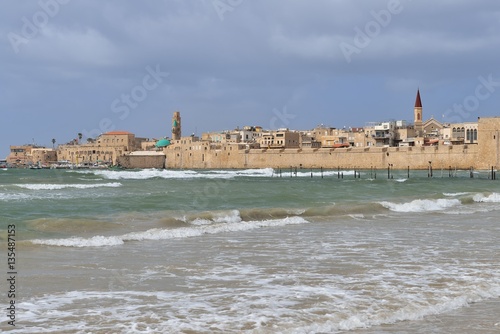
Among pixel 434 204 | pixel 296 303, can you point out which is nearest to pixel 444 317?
pixel 296 303

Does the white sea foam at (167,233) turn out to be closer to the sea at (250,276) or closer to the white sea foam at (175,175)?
the sea at (250,276)

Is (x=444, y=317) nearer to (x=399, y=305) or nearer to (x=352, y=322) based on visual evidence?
(x=399, y=305)

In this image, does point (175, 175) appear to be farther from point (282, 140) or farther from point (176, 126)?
point (176, 126)

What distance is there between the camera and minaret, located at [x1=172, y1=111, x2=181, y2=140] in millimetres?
95812

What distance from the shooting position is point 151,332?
4.43m

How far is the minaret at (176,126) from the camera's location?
3772 inches

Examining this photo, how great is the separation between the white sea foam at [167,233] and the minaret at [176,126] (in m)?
83.6

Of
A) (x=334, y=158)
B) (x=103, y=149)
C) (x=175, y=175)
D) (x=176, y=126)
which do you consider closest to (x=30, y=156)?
(x=103, y=149)

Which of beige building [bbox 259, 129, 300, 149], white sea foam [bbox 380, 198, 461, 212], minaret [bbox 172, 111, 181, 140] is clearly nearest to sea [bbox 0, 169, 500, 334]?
white sea foam [bbox 380, 198, 461, 212]

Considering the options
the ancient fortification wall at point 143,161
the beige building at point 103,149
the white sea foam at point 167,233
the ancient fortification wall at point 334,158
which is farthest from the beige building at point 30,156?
the white sea foam at point 167,233

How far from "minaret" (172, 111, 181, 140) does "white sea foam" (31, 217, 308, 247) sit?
83591 mm

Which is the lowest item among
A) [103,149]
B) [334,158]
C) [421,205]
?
[421,205]

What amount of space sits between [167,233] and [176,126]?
86768 millimetres

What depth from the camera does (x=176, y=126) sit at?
96.1m
